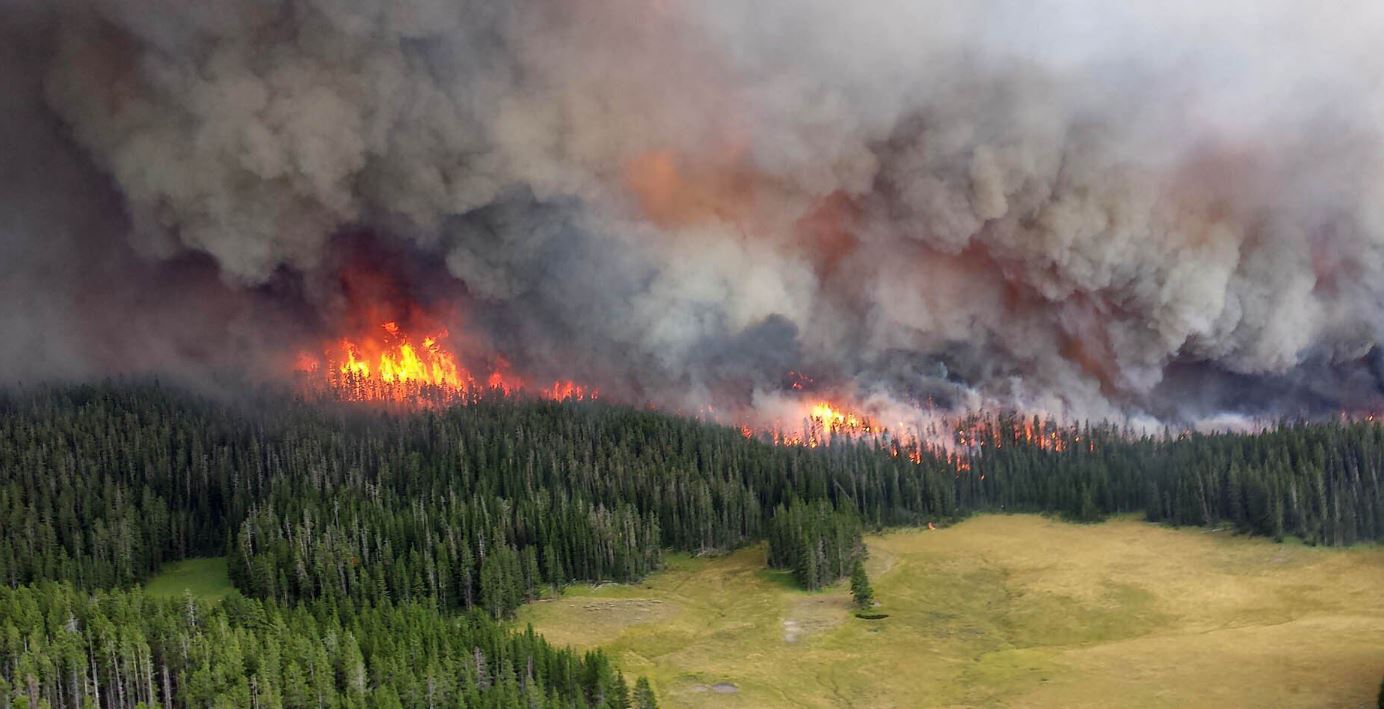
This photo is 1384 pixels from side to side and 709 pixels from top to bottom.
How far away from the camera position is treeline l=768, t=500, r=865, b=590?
124062 mm

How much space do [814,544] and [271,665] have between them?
193 feet

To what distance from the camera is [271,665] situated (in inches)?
3169

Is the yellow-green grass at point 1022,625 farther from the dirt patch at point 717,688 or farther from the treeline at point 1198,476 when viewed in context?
the treeline at point 1198,476

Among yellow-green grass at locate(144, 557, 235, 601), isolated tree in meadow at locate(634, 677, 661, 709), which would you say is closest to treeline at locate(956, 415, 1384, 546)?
isolated tree in meadow at locate(634, 677, 661, 709)

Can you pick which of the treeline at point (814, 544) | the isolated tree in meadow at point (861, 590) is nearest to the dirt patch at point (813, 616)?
the isolated tree in meadow at point (861, 590)

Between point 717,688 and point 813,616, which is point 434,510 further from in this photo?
point 717,688

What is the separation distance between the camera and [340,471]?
6491 inches

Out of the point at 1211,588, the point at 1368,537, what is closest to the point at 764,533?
the point at 1211,588

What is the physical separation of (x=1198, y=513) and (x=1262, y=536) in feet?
31.1

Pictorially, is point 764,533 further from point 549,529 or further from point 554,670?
point 554,670

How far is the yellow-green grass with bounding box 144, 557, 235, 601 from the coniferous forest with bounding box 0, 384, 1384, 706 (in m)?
1.92

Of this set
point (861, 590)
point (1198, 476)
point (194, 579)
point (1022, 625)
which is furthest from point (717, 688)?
point (1198, 476)

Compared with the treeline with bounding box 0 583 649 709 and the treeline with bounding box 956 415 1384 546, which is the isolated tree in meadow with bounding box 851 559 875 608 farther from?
the treeline with bounding box 956 415 1384 546

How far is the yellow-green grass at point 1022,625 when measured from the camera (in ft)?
290
